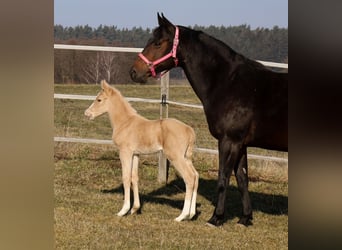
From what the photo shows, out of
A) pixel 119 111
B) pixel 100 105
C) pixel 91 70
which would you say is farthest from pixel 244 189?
pixel 91 70

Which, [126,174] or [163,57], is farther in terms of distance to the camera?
[126,174]

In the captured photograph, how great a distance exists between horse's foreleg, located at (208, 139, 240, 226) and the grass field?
7 cm

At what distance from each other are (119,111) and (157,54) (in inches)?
20.1

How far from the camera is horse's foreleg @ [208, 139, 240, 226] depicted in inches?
102

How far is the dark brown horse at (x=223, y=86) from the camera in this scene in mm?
2477

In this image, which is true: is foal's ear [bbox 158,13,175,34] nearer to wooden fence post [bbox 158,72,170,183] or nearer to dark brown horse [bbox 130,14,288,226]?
dark brown horse [bbox 130,14,288,226]

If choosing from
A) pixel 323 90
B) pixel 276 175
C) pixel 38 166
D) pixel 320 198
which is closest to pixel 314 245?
pixel 320 198

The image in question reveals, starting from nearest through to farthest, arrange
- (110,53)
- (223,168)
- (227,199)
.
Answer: (223,168)
(227,199)
(110,53)

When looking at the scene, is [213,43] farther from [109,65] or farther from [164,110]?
[164,110]

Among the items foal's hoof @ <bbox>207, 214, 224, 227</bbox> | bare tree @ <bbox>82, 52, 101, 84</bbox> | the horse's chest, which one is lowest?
foal's hoof @ <bbox>207, 214, 224, 227</bbox>

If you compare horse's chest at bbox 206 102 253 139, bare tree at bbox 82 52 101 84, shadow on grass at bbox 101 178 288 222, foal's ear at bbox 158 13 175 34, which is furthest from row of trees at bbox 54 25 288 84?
shadow on grass at bbox 101 178 288 222

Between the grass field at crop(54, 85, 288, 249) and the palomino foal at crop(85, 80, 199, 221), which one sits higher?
the palomino foal at crop(85, 80, 199, 221)

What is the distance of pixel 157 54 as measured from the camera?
2.61 meters

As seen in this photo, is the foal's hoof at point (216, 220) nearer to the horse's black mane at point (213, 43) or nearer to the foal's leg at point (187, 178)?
the foal's leg at point (187, 178)
